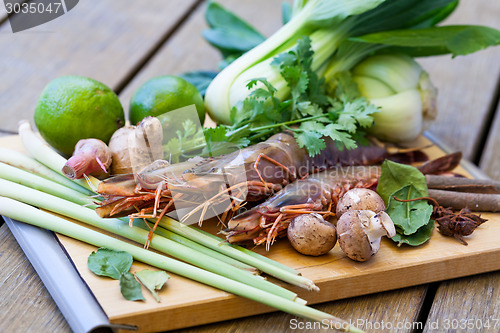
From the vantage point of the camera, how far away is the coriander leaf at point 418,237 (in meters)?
1.47

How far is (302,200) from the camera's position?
1.55 m

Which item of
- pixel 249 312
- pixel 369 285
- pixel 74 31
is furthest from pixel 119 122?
pixel 74 31

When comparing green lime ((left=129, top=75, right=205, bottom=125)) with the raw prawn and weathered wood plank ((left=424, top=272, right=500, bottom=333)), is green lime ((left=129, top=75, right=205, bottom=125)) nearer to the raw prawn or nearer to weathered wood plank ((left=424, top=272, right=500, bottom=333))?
the raw prawn

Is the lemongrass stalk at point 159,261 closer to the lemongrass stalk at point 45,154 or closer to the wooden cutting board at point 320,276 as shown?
the wooden cutting board at point 320,276

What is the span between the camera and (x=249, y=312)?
1.31 m

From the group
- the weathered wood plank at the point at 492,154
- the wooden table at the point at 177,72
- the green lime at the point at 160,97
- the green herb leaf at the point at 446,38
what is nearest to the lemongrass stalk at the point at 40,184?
the wooden table at the point at 177,72

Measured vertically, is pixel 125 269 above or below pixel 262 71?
below

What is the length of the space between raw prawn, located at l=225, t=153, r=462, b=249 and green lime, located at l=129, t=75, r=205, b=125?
495 mm

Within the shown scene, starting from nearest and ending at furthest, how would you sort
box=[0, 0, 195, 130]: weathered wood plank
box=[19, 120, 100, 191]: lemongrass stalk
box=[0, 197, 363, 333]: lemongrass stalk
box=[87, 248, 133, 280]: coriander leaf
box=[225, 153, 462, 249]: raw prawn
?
box=[0, 197, 363, 333]: lemongrass stalk < box=[87, 248, 133, 280]: coriander leaf < box=[225, 153, 462, 249]: raw prawn < box=[19, 120, 100, 191]: lemongrass stalk < box=[0, 0, 195, 130]: weathered wood plank

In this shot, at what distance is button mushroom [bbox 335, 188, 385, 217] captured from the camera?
1.49 meters

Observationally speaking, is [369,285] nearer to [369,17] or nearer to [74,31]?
[369,17]

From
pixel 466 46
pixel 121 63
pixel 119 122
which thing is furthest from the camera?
pixel 121 63

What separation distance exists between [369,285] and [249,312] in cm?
33

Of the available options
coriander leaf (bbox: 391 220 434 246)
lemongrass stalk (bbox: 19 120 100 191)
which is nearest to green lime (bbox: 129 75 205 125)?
lemongrass stalk (bbox: 19 120 100 191)
